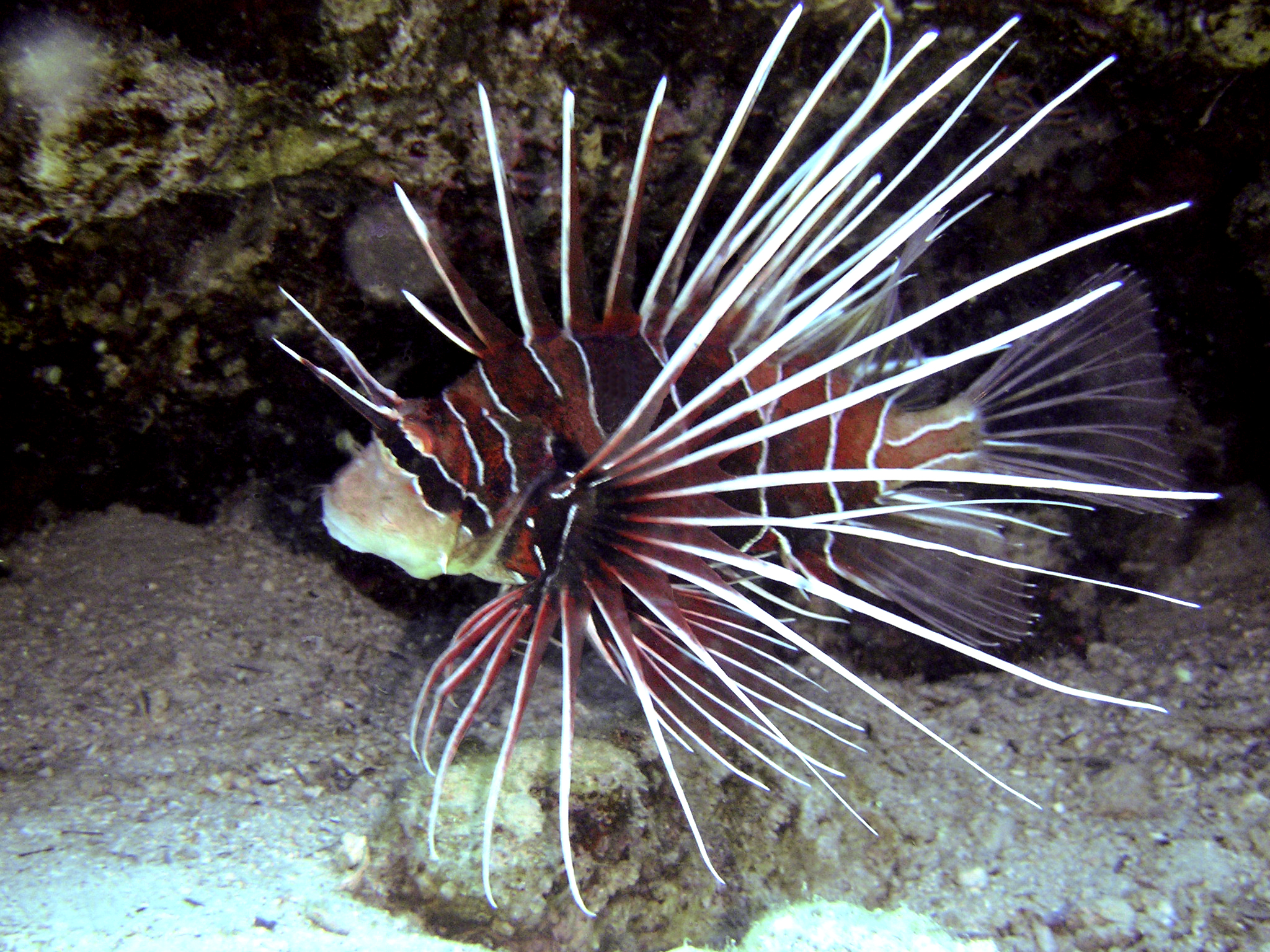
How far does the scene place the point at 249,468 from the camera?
3639 millimetres

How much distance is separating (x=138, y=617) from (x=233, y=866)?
1433mm

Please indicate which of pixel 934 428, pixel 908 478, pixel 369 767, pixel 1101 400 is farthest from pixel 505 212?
pixel 1101 400

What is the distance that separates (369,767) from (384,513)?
0.88 meters

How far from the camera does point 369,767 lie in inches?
99.7

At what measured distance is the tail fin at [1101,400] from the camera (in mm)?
2629

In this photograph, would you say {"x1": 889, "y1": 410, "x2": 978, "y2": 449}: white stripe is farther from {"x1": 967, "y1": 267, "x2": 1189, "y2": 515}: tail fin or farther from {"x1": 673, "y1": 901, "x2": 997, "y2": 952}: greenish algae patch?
{"x1": 673, "y1": 901, "x2": 997, "y2": 952}: greenish algae patch

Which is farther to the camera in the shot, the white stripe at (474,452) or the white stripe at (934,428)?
the white stripe at (934,428)

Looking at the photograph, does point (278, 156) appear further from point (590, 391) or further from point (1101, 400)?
point (1101, 400)

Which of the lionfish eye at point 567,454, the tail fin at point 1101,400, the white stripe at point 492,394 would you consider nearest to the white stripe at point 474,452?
the white stripe at point 492,394

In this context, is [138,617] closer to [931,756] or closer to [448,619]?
[448,619]

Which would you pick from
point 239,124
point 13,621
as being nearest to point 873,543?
point 239,124

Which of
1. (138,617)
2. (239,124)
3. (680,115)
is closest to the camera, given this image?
(239,124)

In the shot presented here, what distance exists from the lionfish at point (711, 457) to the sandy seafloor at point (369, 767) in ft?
0.99

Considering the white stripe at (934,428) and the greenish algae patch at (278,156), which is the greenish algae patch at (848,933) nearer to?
the white stripe at (934,428)
